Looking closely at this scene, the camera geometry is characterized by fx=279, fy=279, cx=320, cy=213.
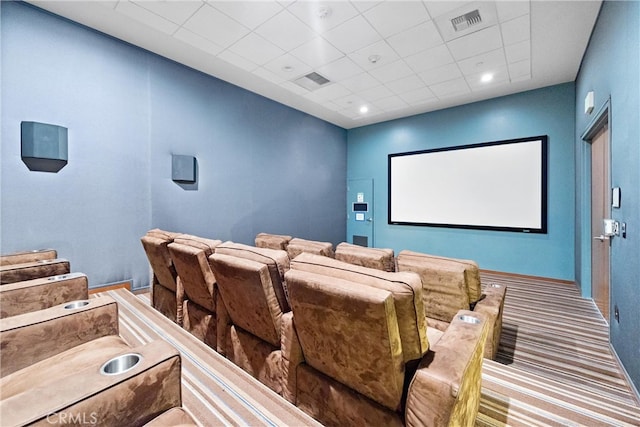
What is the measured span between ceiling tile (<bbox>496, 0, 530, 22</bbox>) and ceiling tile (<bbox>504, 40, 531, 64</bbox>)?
0.63m

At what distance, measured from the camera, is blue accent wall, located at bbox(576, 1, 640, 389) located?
1.80 metres

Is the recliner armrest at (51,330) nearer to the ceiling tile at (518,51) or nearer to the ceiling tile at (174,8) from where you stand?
the ceiling tile at (174,8)

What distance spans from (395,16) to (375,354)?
3258 mm

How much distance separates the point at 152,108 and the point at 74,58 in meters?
0.85

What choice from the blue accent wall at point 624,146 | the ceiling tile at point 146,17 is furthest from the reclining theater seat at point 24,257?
the blue accent wall at point 624,146

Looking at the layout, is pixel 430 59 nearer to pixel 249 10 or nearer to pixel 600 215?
pixel 249 10

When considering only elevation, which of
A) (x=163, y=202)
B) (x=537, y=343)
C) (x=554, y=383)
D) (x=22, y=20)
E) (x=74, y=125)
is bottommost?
(x=537, y=343)

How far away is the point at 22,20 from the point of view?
2789mm

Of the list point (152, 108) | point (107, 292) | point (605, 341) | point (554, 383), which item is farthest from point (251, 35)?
point (605, 341)

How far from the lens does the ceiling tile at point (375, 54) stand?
348 centimetres

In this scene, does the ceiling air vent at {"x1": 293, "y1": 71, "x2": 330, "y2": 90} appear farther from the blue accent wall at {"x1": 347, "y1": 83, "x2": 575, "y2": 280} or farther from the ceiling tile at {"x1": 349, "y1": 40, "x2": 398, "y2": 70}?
the blue accent wall at {"x1": 347, "y1": 83, "x2": 575, "y2": 280}

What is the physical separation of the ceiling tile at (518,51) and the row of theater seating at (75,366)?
4619 mm

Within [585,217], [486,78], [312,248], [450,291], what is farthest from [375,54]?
[585,217]

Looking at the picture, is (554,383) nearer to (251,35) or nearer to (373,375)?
(373,375)
